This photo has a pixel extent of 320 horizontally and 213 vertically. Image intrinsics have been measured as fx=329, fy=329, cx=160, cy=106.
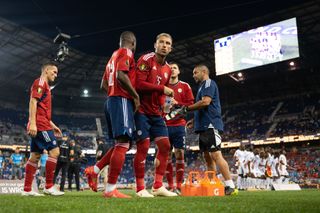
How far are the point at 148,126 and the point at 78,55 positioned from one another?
29.9 metres

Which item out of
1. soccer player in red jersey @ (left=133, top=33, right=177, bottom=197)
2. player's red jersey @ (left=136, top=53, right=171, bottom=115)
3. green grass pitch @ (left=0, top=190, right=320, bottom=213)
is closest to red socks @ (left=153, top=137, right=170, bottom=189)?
soccer player in red jersey @ (left=133, top=33, right=177, bottom=197)

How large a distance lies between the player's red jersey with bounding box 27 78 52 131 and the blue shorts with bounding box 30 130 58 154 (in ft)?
0.30

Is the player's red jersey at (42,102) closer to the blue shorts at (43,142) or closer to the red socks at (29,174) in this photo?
the blue shorts at (43,142)

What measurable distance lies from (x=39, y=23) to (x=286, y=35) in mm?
17428

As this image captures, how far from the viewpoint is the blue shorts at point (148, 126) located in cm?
476

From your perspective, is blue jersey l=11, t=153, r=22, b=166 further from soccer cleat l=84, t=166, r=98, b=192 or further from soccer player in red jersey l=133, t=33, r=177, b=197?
soccer player in red jersey l=133, t=33, r=177, b=197

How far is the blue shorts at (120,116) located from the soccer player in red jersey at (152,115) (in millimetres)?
452

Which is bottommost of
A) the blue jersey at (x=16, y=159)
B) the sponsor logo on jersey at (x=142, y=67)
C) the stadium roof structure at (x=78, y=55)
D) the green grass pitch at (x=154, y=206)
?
the green grass pitch at (x=154, y=206)

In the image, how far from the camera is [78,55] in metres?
33.1

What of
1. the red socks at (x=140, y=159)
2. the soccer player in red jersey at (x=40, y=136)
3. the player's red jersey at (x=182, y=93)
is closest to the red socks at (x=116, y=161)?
the red socks at (x=140, y=159)

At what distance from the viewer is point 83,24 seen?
2366 cm

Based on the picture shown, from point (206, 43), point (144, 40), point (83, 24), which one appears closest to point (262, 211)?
point (83, 24)

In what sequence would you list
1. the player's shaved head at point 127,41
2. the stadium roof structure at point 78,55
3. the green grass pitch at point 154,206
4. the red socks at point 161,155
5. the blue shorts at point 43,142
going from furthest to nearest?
the stadium roof structure at point 78,55 → the blue shorts at point 43,142 → the red socks at point 161,155 → the player's shaved head at point 127,41 → the green grass pitch at point 154,206

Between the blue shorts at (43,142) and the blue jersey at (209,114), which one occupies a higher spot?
the blue jersey at (209,114)
